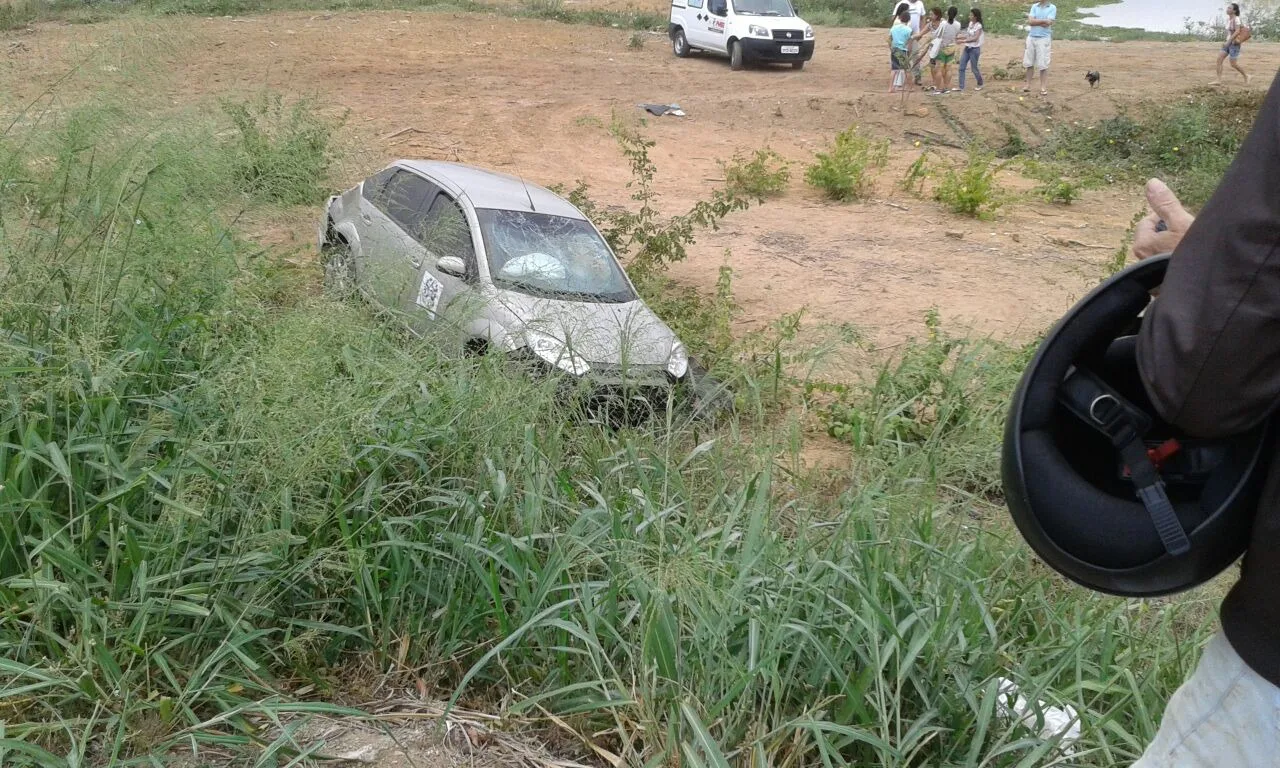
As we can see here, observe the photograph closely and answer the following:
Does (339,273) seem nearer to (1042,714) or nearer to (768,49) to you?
(1042,714)

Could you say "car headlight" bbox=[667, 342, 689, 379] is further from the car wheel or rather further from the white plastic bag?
the white plastic bag

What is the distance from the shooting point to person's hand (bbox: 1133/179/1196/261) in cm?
189

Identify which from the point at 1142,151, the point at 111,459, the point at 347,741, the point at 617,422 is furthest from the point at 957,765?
the point at 1142,151

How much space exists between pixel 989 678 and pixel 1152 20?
127ft

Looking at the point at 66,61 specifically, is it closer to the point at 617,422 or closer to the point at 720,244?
the point at 617,422

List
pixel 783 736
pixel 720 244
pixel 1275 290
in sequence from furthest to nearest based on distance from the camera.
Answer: pixel 720 244 → pixel 783 736 → pixel 1275 290

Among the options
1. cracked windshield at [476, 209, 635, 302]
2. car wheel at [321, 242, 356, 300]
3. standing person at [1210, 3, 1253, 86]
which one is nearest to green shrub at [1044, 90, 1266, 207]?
standing person at [1210, 3, 1253, 86]

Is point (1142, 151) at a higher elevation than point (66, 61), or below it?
below

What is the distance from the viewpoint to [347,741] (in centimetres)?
264

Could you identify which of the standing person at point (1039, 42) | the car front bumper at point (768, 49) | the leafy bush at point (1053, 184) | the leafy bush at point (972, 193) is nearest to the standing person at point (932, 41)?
the standing person at point (1039, 42)

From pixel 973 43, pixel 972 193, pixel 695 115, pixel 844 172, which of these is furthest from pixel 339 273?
pixel 973 43

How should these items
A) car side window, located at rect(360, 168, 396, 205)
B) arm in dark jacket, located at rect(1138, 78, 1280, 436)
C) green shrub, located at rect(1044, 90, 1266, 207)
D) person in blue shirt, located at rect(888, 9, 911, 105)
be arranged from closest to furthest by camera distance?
arm in dark jacket, located at rect(1138, 78, 1280, 436) < car side window, located at rect(360, 168, 396, 205) < green shrub, located at rect(1044, 90, 1266, 207) < person in blue shirt, located at rect(888, 9, 911, 105)

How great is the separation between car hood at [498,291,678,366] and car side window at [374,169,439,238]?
2.78 meters

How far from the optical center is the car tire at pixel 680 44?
2309cm
